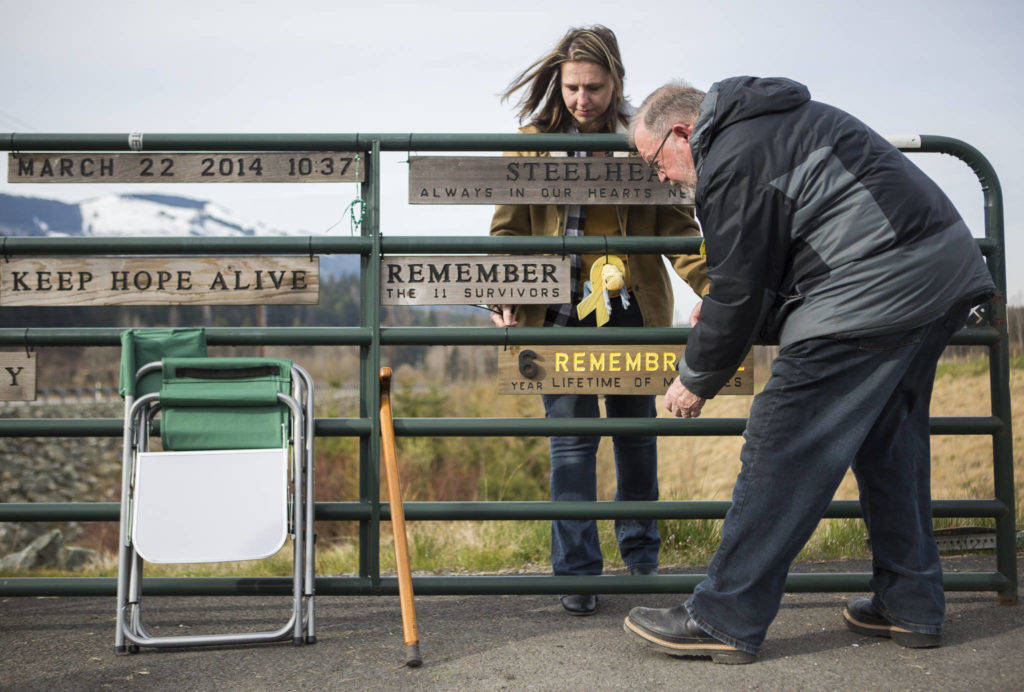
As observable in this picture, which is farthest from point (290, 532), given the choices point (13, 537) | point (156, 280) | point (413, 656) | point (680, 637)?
point (13, 537)

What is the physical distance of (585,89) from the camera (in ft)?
11.8

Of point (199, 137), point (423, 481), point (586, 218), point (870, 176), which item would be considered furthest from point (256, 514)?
point (423, 481)

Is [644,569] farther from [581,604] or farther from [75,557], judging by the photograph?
[75,557]

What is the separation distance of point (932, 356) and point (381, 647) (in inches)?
84.9

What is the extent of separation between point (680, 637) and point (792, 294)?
1181 millimetres

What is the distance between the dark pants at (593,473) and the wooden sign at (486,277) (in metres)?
0.23

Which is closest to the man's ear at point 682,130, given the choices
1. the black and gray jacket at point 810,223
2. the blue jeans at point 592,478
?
the black and gray jacket at point 810,223

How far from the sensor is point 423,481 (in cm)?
1570

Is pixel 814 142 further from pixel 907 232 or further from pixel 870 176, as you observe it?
pixel 907 232

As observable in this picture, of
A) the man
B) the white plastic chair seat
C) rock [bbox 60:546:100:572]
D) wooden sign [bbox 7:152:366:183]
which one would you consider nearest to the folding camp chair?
the white plastic chair seat

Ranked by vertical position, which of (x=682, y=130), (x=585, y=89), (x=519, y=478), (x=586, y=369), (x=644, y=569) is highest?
(x=585, y=89)

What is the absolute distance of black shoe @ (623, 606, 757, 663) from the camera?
286cm

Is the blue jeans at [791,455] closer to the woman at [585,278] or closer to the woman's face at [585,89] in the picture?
the woman at [585,278]

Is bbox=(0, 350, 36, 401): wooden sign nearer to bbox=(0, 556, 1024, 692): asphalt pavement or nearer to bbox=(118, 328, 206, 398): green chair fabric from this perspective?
bbox=(118, 328, 206, 398): green chair fabric
